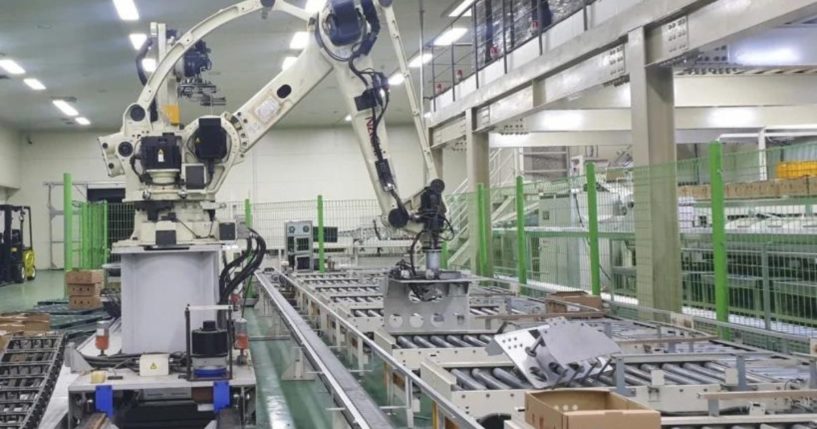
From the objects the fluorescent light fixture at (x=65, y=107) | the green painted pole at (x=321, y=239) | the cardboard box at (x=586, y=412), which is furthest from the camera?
the fluorescent light fixture at (x=65, y=107)

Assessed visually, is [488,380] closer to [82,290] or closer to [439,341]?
[439,341]

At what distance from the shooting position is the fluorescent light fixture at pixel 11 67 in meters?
15.3

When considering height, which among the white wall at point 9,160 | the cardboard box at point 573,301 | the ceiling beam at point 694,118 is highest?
the white wall at point 9,160

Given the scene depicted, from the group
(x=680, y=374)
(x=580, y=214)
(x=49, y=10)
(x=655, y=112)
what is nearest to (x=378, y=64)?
(x=49, y=10)

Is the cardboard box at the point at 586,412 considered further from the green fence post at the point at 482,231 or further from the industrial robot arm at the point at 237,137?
the green fence post at the point at 482,231

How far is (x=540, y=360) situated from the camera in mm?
3695

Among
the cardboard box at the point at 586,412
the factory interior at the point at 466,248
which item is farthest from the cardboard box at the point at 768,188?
the cardboard box at the point at 586,412

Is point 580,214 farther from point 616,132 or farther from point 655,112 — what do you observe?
point 616,132

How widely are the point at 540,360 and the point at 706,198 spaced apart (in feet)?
Answer: 15.1

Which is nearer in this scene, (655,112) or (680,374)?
(680,374)

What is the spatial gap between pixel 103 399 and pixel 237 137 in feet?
7.04

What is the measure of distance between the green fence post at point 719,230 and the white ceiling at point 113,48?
7459 millimetres

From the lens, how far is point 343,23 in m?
5.80

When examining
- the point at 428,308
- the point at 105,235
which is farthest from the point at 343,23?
the point at 105,235
